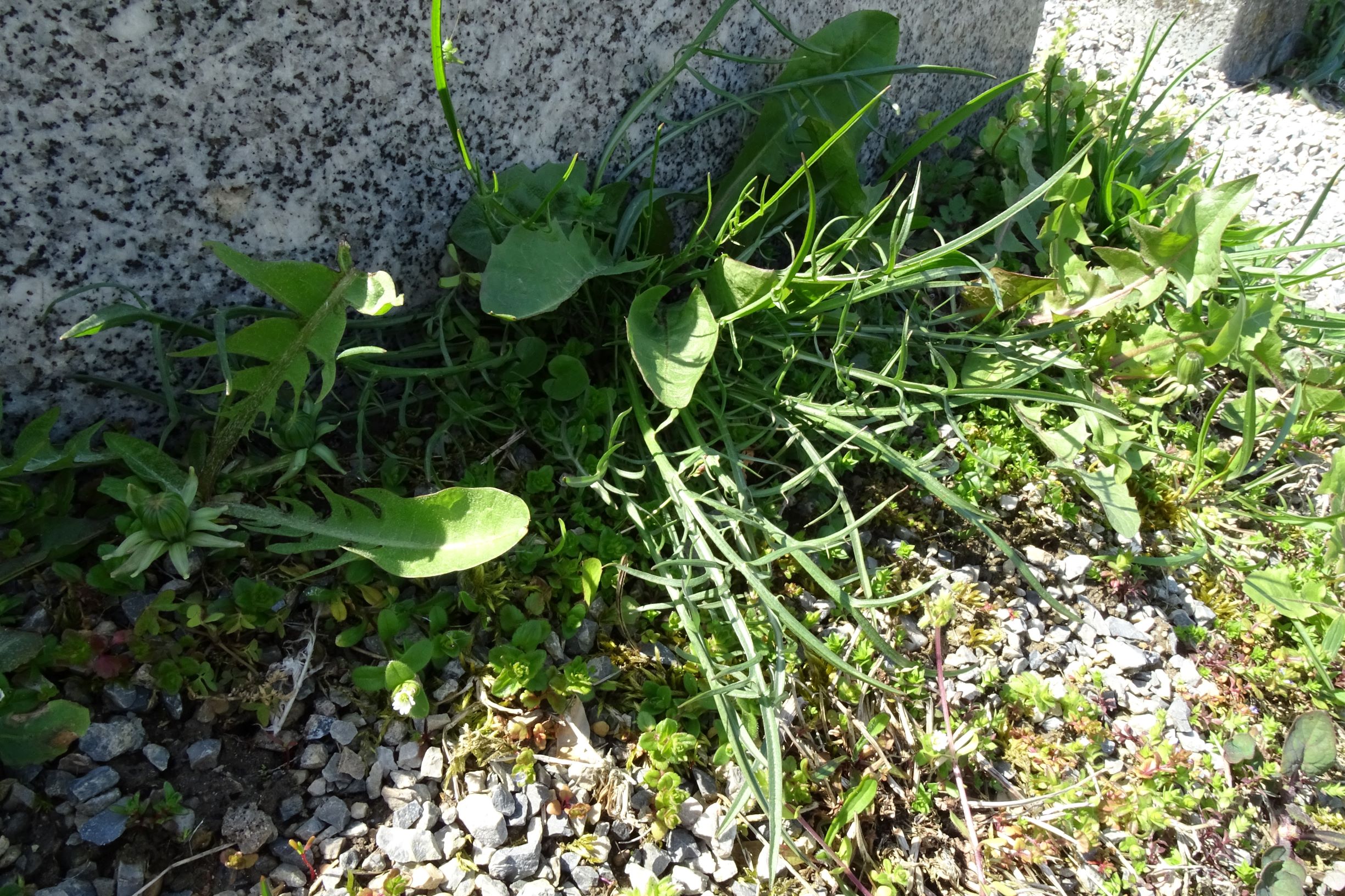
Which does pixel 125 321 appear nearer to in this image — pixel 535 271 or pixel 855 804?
pixel 535 271

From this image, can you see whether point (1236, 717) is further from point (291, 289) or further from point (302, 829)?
point (291, 289)

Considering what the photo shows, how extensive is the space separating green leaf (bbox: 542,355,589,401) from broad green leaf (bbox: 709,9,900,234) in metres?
0.48

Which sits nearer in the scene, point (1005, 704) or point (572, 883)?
point (572, 883)

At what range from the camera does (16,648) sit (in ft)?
3.92

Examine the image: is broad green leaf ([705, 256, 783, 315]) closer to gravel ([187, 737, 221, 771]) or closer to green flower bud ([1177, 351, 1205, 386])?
green flower bud ([1177, 351, 1205, 386])

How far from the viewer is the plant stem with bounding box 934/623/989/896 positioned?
1410 mm


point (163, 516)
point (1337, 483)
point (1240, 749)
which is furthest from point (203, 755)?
point (1337, 483)

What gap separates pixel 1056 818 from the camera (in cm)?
148

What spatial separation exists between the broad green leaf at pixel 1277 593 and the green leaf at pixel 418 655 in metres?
1.64

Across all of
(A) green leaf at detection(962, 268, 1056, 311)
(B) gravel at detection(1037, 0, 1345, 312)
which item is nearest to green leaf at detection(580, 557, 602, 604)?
(A) green leaf at detection(962, 268, 1056, 311)

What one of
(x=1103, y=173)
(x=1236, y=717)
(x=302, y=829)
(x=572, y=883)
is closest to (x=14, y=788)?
(x=302, y=829)

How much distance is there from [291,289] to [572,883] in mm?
955

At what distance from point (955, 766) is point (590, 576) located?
698 mm

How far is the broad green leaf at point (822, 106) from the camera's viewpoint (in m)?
1.89
